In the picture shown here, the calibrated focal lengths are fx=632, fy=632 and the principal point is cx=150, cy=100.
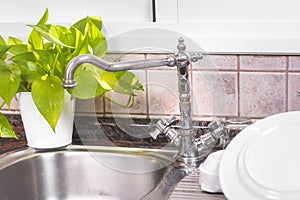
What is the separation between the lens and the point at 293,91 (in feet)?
4.82

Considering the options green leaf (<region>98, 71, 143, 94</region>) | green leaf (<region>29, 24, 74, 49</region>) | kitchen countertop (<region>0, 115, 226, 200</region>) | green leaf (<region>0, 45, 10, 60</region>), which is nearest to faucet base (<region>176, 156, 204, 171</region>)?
kitchen countertop (<region>0, 115, 226, 200</region>)

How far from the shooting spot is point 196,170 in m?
1.40

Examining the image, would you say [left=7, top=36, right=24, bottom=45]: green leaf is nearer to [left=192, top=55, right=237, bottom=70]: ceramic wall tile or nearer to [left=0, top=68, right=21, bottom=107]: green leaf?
[left=0, top=68, right=21, bottom=107]: green leaf

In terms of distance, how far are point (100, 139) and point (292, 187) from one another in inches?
25.4

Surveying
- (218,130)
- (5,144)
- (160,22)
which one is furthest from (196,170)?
(5,144)

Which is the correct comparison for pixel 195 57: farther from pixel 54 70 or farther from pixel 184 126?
pixel 54 70

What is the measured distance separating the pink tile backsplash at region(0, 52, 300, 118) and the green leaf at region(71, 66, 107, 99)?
0.27ft

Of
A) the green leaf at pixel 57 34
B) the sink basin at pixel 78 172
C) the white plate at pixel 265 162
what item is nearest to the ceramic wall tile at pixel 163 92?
the sink basin at pixel 78 172

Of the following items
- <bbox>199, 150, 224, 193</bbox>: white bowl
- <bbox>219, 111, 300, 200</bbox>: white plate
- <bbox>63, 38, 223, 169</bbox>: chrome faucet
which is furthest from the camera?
<bbox>63, 38, 223, 169</bbox>: chrome faucet

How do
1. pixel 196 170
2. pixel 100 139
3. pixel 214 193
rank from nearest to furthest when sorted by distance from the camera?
pixel 214 193 → pixel 196 170 → pixel 100 139

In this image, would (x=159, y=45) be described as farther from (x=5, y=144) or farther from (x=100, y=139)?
(x=5, y=144)

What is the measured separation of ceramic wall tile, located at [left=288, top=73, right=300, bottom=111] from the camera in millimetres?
1461

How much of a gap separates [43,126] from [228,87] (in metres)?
0.46

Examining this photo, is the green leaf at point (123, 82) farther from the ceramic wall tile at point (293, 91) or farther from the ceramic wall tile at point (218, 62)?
the ceramic wall tile at point (293, 91)
